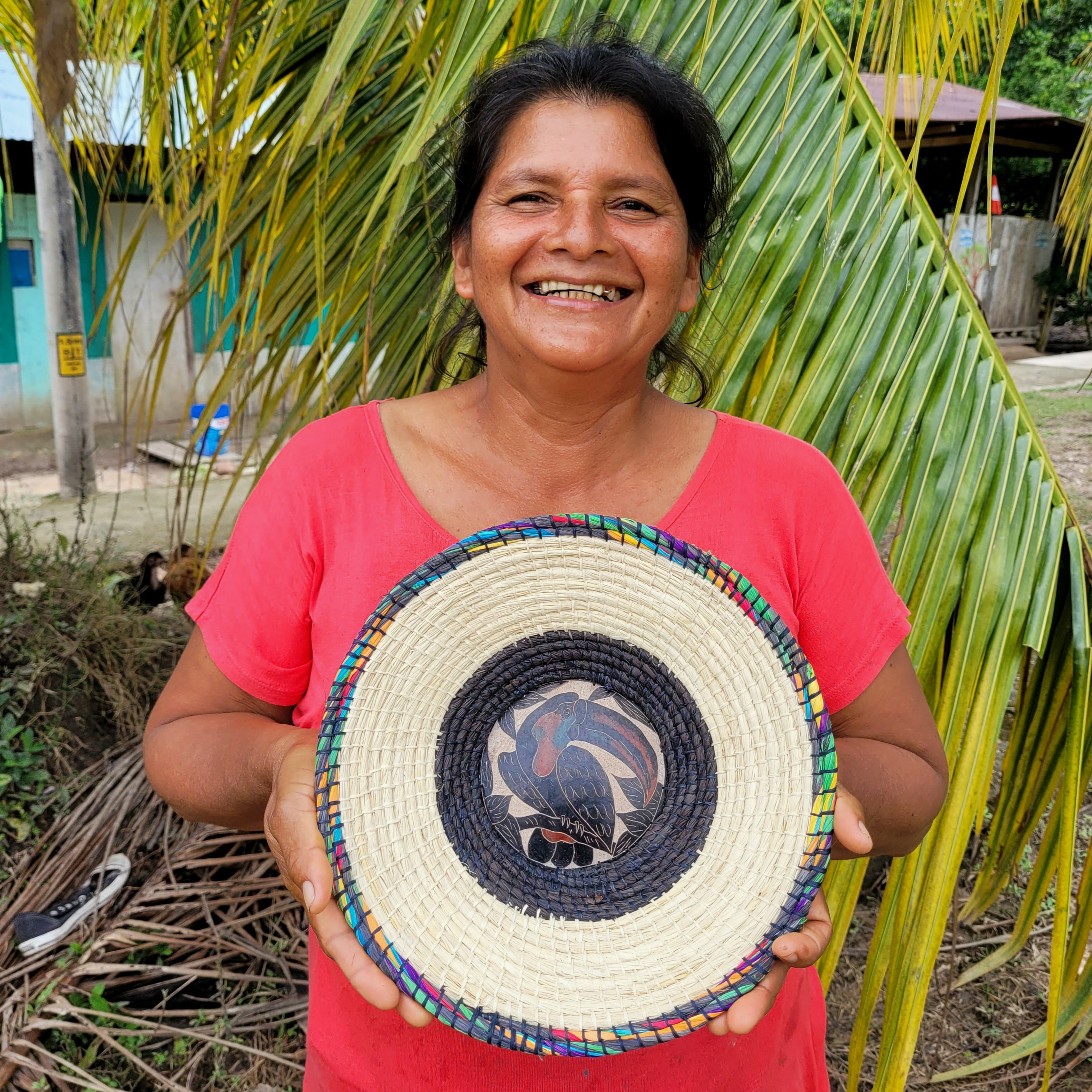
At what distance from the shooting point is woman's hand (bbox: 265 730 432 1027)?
0.82 metres

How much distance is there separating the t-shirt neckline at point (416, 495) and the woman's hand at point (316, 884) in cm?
27

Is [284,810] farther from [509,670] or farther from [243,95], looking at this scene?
[243,95]

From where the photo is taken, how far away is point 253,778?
98 cm

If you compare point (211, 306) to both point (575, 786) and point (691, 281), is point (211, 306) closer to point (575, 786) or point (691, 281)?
point (691, 281)

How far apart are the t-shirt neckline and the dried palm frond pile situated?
1.47 m

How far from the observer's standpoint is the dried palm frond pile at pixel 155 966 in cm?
201

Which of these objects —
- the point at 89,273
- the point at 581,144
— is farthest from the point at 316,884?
the point at 89,273

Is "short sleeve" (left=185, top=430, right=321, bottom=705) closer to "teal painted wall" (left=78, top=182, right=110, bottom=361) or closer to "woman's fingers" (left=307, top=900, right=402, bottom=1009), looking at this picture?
"woman's fingers" (left=307, top=900, right=402, bottom=1009)

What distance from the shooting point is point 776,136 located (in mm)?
1368

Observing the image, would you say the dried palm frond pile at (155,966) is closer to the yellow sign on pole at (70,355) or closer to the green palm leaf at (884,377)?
the green palm leaf at (884,377)

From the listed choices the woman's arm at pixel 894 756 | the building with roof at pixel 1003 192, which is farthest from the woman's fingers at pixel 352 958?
the building with roof at pixel 1003 192

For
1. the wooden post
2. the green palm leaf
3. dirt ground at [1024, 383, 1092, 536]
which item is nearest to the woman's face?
the green palm leaf

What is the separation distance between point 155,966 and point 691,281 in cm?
183

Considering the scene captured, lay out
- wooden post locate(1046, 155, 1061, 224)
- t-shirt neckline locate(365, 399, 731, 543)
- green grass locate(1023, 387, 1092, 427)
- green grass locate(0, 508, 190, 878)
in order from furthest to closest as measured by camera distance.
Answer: wooden post locate(1046, 155, 1061, 224) < green grass locate(1023, 387, 1092, 427) < green grass locate(0, 508, 190, 878) < t-shirt neckline locate(365, 399, 731, 543)
